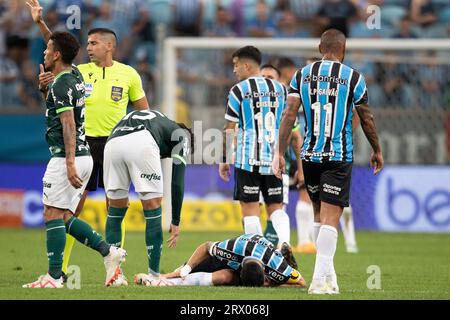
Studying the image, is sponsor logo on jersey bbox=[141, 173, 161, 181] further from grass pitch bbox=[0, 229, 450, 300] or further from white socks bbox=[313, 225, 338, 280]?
white socks bbox=[313, 225, 338, 280]

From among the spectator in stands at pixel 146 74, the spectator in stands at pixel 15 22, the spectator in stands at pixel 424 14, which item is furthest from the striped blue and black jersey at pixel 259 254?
the spectator in stands at pixel 424 14

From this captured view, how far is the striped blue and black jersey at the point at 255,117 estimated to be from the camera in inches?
464

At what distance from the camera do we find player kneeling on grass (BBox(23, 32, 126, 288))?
948 cm

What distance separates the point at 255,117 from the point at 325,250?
9.65 feet

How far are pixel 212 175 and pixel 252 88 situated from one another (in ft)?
25.8

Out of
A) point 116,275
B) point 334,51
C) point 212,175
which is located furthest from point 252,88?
point 212,175

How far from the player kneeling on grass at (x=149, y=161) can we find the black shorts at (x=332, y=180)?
121 centimetres

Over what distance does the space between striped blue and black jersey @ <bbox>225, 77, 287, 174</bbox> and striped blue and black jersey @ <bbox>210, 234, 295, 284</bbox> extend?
1.97 m

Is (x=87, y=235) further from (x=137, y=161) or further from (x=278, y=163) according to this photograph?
(x=278, y=163)

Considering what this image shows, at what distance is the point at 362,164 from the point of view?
19.8 m

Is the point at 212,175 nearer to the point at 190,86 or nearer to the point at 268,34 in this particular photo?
the point at 190,86

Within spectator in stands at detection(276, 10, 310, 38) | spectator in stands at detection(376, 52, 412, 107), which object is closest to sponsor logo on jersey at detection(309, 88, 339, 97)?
spectator in stands at detection(376, 52, 412, 107)

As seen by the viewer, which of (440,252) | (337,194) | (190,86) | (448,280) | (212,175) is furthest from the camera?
(190,86)

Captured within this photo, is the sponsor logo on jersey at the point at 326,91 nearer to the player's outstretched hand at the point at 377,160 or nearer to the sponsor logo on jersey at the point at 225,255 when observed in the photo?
the player's outstretched hand at the point at 377,160
